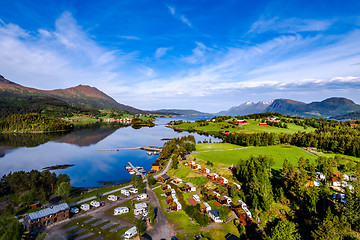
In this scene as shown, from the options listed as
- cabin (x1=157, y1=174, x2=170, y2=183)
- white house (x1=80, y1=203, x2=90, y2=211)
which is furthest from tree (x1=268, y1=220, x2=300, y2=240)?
white house (x1=80, y1=203, x2=90, y2=211)

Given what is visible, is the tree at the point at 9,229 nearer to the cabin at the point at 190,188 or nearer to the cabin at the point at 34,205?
the cabin at the point at 34,205

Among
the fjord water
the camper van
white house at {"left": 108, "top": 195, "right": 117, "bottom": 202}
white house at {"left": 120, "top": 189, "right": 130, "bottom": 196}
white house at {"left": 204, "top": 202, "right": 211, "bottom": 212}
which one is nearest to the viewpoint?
the camper van

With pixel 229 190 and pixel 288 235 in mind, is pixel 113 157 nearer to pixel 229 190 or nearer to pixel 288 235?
pixel 229 190

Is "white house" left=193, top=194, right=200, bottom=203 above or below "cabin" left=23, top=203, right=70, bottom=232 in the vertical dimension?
below

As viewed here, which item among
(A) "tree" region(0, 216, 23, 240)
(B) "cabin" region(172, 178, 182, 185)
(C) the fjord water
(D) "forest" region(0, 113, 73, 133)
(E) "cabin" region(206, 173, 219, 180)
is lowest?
(C) the fjord water

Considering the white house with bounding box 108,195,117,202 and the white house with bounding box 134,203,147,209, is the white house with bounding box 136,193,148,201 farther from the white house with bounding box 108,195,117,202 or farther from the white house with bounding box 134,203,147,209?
the white house with bounding box 108,195,117,202

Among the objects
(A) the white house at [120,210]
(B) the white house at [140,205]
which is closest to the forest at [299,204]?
(B) the white house at [140,205]

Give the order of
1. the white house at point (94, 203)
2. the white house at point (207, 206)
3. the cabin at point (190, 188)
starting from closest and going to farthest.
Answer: the white house at point (207, 206), the white house at point (94, 203), the cabin at point (190, 188)
